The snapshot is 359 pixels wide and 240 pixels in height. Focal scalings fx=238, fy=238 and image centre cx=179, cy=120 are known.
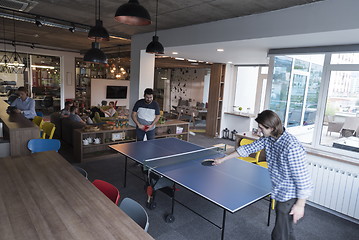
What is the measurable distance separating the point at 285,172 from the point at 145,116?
342 cm

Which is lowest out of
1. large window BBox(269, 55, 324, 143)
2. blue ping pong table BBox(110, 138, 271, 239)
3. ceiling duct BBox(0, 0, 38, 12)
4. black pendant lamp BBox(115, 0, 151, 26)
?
blue ping pong table BBox(110, 138, 271, 239)

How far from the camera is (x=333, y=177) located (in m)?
3.77

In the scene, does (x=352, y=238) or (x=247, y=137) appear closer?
(x=352, y=238)

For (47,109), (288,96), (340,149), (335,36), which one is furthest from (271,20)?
(47,109)

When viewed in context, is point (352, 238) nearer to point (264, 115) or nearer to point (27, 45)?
point (264, 115)

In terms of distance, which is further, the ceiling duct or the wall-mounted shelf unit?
the wall-mounted shelf unit

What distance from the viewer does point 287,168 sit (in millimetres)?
2191

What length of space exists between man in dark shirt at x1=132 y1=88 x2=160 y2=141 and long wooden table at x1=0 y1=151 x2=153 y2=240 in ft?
8.24

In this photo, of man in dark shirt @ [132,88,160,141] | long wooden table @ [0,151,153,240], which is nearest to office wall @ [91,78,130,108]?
man in dark shirt @ [132,88,160,141]

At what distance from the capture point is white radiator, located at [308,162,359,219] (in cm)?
357

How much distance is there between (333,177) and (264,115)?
241 centimetres

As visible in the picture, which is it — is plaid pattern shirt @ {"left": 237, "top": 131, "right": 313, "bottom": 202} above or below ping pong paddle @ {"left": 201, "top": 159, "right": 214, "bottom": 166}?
above

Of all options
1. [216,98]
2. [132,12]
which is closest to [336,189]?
[132,12]

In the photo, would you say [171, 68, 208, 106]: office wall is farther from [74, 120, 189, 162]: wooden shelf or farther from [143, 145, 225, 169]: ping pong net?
[143, 145, 225, 169]: ping pong net
